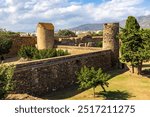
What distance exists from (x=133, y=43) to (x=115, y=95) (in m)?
7.07

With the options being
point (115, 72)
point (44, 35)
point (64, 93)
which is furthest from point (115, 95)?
point (44, 35)

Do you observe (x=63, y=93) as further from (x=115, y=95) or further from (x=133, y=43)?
(x=133, y=43)

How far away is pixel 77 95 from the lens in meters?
17.1

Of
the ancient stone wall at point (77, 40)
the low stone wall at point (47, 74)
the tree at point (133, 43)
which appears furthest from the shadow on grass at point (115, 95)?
the ancient stone wall at point (77, 40)

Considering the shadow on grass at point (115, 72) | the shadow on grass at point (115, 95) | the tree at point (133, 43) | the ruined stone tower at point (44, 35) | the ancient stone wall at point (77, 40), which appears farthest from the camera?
the ancient stone wall at point (77, 40)

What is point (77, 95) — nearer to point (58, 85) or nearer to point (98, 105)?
point (58, 85)

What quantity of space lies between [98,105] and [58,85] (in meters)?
13.0

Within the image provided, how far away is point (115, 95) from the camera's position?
1739 cm

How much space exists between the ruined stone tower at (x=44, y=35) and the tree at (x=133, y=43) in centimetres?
795

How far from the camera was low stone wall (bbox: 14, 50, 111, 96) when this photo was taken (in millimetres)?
15883

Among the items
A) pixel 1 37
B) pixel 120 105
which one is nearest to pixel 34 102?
pixel 120 105

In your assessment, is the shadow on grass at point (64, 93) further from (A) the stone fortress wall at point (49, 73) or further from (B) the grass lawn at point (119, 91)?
(A) the stone fortress wall at point (49, 73)

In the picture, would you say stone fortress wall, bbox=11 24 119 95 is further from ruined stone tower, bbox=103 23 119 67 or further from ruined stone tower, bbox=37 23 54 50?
ruined stone tower, bbox=37 23 54 50

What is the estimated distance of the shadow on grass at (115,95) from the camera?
1665cm
